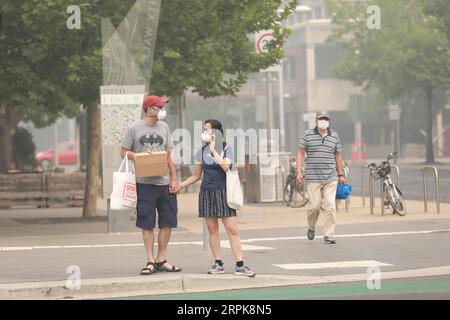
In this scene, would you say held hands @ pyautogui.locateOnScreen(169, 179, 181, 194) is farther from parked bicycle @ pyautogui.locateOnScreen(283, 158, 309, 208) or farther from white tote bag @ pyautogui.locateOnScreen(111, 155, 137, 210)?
parked bicycle @ pyautogui.locateOnScreen(283, 158, 309, 208)

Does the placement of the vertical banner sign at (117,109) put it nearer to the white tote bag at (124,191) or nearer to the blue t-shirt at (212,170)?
the white tote bag at (124,191)

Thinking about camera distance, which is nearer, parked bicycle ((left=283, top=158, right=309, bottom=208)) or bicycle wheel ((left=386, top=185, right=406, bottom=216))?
bicycle wheel ((left=386, top=185, right=406, bottom=216))

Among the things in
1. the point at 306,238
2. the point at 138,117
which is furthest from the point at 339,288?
the point at 138,117

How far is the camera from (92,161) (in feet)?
82.3

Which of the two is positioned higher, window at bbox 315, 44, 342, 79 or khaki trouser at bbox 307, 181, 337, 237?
window at bbox 315, 44, 342, 79

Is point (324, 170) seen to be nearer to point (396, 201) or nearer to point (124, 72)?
point (124, 72)

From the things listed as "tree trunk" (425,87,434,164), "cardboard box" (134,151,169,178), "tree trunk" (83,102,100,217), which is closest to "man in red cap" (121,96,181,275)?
"cardboard box" (134,151,169,178)

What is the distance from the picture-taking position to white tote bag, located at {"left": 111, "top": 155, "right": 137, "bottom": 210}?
44.6 ft

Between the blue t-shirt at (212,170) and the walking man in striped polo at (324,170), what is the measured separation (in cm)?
440

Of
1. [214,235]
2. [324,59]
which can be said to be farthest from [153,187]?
[324,59]

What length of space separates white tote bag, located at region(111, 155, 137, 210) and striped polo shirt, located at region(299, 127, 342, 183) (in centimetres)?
465

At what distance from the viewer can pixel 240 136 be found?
3947cm

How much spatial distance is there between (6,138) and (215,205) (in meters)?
28.6
